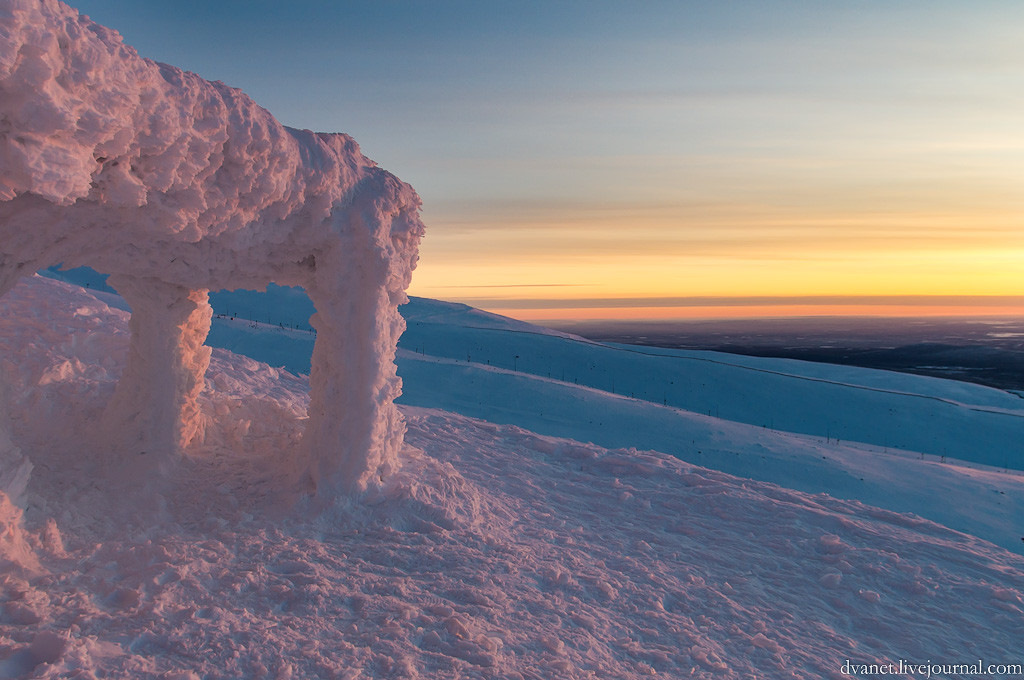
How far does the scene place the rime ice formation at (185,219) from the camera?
3762 mm

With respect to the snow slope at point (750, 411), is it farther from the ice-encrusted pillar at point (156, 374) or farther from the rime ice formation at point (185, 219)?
the ice-encrusted pillar at point (156, 374)

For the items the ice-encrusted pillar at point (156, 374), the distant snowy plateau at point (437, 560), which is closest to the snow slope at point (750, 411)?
the distant snowy plateau at point (437, 560)

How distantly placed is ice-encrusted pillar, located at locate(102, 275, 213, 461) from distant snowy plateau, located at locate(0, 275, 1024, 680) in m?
0.35

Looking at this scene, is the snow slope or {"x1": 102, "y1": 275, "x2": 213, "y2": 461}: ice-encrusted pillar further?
the snow slope

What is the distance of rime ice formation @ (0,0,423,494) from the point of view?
3.76m

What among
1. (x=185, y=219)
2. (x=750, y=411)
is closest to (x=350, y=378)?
(x=185, y=219)

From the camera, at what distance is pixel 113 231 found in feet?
17.1

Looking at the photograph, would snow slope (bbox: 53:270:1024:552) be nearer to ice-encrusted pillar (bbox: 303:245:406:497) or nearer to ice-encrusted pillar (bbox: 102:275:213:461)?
ice-encrusted pillar (bbox: 303:245:406:497)

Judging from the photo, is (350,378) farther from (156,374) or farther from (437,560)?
(156,374)

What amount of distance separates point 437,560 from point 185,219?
372 cm

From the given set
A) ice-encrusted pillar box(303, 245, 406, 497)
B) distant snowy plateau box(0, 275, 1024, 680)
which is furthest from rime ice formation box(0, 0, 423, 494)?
distant snowy plateau box(0, 275, 1024, 680)

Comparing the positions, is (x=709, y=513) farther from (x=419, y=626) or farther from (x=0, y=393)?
(x=0, y=393)

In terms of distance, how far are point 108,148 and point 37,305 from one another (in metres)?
7.45

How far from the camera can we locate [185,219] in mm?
5133
